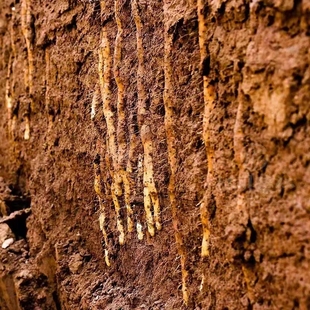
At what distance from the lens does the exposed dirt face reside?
789 millimetres

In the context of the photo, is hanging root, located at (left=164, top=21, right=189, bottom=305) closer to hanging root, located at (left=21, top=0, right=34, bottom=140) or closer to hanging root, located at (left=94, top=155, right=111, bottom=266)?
hanging root, located at (left=94, top=155, right=111, bottom=266)

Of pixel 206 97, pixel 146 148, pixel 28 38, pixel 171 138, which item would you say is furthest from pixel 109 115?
pixel 28 38

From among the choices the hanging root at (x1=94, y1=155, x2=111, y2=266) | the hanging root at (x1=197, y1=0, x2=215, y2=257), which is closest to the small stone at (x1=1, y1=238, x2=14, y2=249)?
the hanging root at (x1=94, y1=155, x2=111, y2=266)

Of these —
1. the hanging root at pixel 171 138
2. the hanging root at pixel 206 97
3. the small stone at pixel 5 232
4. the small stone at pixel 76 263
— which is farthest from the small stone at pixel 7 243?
the hanging root at pixel 206 97

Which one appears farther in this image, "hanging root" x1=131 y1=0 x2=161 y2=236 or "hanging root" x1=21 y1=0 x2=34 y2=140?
"hanging root" x1=21 y1=0 x2=34 y2=140

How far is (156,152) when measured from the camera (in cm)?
128

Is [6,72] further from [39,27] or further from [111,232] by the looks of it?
[111,232]

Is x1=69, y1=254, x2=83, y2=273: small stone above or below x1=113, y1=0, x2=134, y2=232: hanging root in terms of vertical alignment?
below

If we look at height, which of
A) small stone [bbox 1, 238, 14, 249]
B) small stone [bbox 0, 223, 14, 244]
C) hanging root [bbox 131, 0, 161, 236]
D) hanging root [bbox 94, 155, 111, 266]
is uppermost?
hanging root [bbox 131, 0, 161, 236]

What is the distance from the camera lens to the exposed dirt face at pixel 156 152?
789 mm

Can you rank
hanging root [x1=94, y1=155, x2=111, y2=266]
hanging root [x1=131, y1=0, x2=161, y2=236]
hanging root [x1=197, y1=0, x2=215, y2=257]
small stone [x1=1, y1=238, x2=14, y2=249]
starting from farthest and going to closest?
small stone [x1=1, y1=238, x2=14, y2=249] < hanging root [x1=94, y1=155, x2=111, y2=266] < hanging root [x1=131, y1=0, x2=161, y2=236] < hanging root [x1=197, y1=0, x2=215, y2=257]

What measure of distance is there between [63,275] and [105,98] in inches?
26.0

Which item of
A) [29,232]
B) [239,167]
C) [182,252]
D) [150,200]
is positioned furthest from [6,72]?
[239,167]

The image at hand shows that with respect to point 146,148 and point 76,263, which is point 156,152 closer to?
point 146,148
